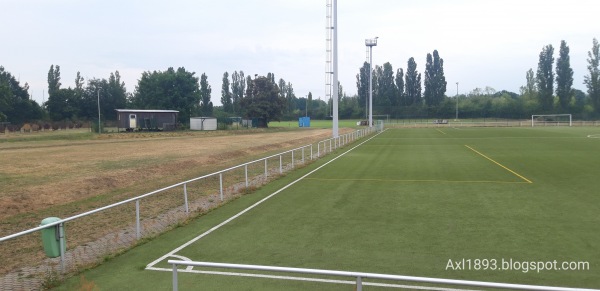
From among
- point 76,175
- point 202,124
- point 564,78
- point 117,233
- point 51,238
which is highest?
point 564,78

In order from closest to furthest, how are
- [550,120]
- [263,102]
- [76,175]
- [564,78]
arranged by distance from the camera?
[76,175] < [263,102] < [550,120] < [564,78]

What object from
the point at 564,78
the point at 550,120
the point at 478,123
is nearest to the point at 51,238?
the point at 478,123

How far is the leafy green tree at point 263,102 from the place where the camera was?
83375mm

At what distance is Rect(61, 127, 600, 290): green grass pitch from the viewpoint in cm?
695

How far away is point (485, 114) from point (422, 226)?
11366 centimetres

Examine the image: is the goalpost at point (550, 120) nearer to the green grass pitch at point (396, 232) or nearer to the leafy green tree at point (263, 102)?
the leafy green tree at point (263, 102)

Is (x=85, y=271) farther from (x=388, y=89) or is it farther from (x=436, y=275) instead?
(x=388, y=89)

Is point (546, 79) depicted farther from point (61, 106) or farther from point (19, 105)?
point (19, 105)

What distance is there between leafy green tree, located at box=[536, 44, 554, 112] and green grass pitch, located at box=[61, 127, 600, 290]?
104m

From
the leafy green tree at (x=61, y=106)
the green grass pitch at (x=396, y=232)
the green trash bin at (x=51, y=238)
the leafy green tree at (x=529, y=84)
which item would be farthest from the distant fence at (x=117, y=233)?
the leafy green tree at (x=529, y=84)

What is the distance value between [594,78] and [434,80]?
124ft

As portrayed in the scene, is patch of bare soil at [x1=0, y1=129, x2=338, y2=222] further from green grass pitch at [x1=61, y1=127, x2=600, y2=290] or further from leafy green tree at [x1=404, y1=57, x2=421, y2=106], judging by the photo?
leafy green tree at [x1=404, y1=57, x2=421, y2=106]

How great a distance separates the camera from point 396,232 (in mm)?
9453

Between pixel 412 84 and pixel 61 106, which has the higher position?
pixel 412 84
